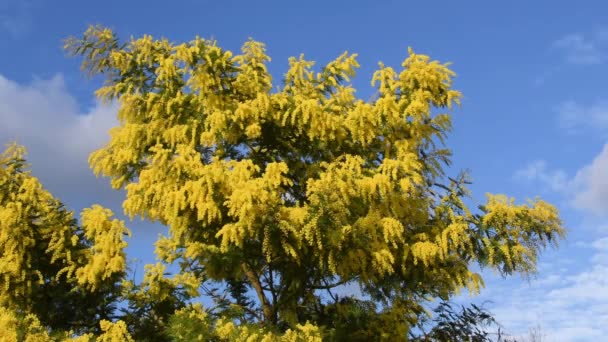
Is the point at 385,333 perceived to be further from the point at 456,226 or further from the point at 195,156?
the point at 195,156

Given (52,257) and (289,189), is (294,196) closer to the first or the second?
(289,189)

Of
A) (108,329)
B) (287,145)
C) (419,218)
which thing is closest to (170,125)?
(287,145)

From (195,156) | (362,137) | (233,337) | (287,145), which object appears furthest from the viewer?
(287,145)

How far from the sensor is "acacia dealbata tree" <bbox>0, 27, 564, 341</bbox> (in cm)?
1110

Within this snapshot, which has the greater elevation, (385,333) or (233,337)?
(385,333)

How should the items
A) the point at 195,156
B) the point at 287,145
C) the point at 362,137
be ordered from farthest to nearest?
the point at 287,145
the point at 362,137
the point at 195,156

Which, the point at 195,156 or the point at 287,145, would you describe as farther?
the point at 287,145

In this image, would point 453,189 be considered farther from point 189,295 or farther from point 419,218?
point 189,295

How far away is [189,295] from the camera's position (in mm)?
13367

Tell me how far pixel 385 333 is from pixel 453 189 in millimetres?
2975

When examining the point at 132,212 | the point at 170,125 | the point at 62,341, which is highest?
the point at 170,125

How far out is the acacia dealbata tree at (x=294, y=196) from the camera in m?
11.1

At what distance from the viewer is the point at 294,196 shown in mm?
13445

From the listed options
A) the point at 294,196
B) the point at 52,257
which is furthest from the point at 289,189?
the point at 52,257
